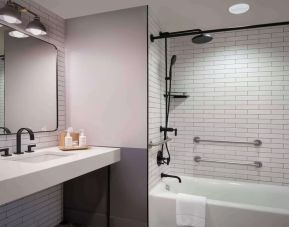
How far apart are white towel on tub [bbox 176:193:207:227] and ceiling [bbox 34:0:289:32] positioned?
1805 millimetres

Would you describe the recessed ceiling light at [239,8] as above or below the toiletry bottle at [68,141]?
above

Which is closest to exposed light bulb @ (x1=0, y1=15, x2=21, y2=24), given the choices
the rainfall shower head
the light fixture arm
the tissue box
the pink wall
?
the light fixture arm

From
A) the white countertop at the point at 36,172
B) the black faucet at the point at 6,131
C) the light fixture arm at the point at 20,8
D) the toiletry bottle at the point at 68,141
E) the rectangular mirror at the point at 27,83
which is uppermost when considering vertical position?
the light fixture arm at the point at 20,8

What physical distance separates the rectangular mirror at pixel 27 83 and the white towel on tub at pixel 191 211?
1.51 metres

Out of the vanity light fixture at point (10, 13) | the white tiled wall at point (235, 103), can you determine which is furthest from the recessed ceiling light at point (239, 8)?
the vanity light fixture at point (10, 13)

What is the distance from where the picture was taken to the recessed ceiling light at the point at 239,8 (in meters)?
2.17

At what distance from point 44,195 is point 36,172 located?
111 cm

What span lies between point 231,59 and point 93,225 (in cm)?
250

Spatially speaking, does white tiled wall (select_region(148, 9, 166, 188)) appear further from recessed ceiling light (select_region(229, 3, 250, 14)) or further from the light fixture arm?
the light fixture arm

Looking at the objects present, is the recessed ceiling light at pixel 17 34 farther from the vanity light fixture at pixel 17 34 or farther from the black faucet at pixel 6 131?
the black faucet at pixel 6 131

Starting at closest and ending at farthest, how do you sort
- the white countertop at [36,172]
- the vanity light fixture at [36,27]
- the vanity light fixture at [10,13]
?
the white countertop at [36,172] < the vanity light fixture at [10,13] < the vanity light fixture at [36,27]

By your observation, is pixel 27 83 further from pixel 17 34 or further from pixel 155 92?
pixel 155 92

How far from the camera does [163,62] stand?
2.82m

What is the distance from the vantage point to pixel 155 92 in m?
2.52
